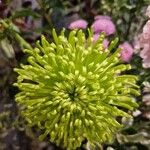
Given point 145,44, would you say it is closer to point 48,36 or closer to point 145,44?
point 145,44

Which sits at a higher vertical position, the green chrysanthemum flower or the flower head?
the flower head

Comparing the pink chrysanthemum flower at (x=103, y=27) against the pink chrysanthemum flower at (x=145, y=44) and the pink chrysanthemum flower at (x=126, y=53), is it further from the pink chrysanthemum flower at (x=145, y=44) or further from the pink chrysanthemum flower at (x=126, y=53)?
the pink chrysanthemum flower at (x=145, y=44)

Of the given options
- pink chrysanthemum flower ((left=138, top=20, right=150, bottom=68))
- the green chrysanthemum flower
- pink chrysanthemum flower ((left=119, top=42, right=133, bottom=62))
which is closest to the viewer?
the green chrysanthemum flower

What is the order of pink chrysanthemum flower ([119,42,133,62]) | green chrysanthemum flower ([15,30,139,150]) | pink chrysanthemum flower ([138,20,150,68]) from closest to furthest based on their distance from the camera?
green chrysanthemum flower ([15,30,139,150]) < pink chrysanthemum flower ([138,20,150,68]) < pink chrysanthemum flower ([119,42,133,62])

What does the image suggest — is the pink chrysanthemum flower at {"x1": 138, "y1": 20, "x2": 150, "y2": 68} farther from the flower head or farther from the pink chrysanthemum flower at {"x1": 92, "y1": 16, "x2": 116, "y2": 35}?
the pink chrysanthemum flower at {"x1": 92, "y1": 16, "x2": 116, "y2": 35}

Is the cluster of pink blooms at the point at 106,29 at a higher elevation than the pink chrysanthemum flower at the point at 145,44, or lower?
higher

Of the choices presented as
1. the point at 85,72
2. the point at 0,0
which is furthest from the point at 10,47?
the point at 85,72

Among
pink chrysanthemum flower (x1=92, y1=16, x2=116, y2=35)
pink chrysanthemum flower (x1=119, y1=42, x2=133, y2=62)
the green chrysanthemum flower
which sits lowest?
the green chrysanthemum flower

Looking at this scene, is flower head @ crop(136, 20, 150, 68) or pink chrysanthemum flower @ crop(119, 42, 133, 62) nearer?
flower head @ crop(136, 20, 150, 68)

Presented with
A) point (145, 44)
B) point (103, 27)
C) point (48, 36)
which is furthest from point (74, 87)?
point (48, 36)

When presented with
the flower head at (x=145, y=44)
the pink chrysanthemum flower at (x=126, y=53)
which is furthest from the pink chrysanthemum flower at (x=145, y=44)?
the pink chrysanthemum flower at (x=126, y=53)

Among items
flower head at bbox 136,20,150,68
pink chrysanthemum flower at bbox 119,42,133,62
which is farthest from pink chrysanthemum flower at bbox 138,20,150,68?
pink chrysanthemum flower at bbox 119,42,133,62
